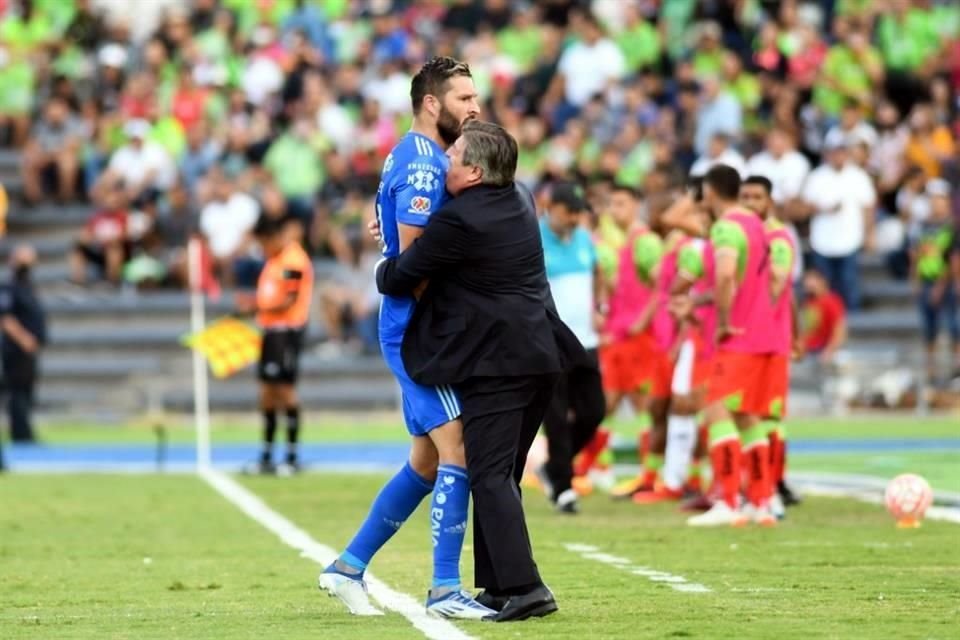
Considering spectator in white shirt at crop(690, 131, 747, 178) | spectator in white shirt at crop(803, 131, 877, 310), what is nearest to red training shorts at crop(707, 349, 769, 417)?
spectator in white shirt at crop(690, 131, 747, 178)

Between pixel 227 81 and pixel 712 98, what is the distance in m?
7.27

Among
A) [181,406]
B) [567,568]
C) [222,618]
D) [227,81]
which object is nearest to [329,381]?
[181,406]

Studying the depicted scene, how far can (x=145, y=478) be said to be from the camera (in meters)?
20.6

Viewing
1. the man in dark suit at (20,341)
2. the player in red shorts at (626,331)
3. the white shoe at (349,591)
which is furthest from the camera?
the man in dark suit at (20,341)

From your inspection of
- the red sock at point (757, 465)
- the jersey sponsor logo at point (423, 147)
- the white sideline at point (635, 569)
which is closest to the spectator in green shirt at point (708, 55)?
the red sock at point (757, 465)

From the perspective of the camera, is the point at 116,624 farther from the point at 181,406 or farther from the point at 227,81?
the point at 227,81

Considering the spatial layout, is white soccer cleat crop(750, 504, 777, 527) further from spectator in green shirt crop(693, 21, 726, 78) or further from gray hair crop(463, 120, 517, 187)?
spectator in green shirt crop(693, 21, 726, 78)

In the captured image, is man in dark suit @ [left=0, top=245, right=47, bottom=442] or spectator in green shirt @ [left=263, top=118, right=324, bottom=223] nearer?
man in dark suit @ [left=0, top=245, right=47, bottom=442]

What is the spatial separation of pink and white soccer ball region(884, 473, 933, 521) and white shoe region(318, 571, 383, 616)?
5.49m

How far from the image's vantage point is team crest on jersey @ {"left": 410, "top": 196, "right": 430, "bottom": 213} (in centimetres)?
934

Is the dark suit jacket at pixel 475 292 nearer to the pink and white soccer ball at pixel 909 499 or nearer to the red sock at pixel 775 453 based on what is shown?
the pink and white soccer ball at pixel 909 499

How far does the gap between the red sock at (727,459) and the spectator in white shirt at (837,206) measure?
1488cm

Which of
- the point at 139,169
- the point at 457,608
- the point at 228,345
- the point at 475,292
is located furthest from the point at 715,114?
the point at 457,608

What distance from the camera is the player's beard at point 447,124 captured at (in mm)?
9492
